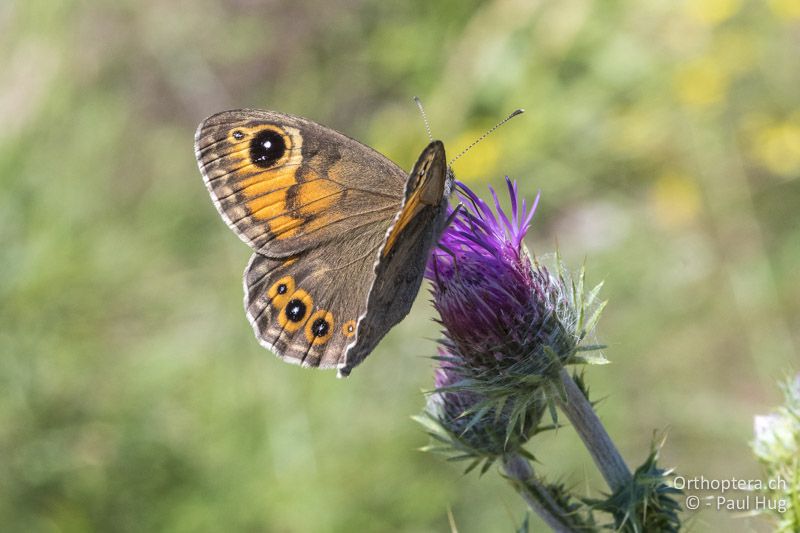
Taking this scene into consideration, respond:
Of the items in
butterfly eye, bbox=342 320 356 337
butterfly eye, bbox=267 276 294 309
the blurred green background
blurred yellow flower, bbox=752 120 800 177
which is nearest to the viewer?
butterfly eye, bbox=342 320 356 337

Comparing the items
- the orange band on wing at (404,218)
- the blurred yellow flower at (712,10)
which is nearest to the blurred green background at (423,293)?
the blurred yellow flower at (712,10)

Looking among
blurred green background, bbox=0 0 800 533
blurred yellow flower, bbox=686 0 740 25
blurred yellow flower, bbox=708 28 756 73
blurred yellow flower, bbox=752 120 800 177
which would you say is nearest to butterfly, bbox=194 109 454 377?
blurred green background, bbox=0 0 800 533

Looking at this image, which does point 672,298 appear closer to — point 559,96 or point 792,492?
point 559,96

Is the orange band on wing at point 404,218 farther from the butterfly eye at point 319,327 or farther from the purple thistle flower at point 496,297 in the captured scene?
the butterfly eye at point 319,327

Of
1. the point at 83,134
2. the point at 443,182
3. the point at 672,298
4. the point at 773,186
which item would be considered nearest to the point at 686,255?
the point at 672,298

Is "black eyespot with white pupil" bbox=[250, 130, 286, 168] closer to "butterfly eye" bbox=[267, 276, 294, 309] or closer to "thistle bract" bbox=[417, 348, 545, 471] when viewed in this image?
"butterfly eye" bbox=[267, 276, 294, 309]
